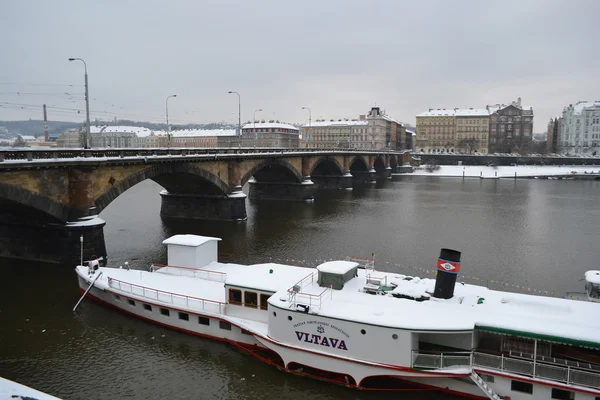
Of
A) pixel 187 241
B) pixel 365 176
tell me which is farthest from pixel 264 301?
pixel 365 176

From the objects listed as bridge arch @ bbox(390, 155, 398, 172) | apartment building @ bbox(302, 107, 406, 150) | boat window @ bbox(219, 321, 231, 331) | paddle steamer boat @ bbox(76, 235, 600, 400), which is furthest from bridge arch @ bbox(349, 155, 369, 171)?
boat window @ bbox(219, 321, 231, 331)

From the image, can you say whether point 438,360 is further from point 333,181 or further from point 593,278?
point 333,181

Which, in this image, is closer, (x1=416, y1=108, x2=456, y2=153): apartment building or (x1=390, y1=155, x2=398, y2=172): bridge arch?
(x1=390, y1=155, x2=398, y2=172): bridge arch

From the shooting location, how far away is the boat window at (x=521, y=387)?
1557 cm

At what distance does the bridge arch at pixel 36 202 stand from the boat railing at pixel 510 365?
23.4 meters

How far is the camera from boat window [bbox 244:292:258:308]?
1987 cm

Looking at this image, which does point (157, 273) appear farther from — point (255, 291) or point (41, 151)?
point (41, 151)

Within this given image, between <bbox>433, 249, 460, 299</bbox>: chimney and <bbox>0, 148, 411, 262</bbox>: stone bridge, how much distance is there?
22.7 metres

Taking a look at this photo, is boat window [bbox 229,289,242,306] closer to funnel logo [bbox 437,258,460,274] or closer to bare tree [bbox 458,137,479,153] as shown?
funnel logo [bbox 437,258,460,274]

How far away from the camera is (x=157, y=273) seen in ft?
82.6

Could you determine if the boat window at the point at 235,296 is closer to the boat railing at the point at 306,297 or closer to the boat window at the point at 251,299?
the boat window at the point at 251,299

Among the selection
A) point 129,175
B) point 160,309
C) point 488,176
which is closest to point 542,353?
point 160,309

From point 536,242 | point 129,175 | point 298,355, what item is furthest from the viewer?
point 536,242

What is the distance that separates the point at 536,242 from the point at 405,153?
118 m
